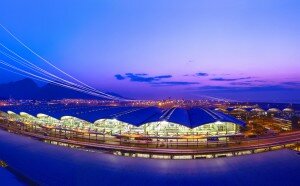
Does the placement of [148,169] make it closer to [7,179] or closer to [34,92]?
[7,179]

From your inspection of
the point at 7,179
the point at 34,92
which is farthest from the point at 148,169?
the point at 34,92

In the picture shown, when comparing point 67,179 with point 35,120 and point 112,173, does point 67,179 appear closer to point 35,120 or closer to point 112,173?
point 112,173

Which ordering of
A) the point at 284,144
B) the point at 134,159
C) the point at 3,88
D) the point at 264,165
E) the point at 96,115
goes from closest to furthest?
the point at 264,165 → the point at 134,159 → the point at 284,144 → the point at 96,115 → the point at 3,88

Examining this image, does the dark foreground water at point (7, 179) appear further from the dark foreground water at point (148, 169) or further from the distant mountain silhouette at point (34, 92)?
the distant mountain silhouette at point (34, 92)

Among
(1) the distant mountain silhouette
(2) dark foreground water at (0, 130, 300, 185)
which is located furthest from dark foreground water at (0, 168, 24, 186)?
(1) the distant mountain silhouette

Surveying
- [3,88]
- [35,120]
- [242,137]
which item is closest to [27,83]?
[3,88]

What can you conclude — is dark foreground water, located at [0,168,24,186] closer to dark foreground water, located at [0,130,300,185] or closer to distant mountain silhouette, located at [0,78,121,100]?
dark foreground water, located at [0,130,300,185]
